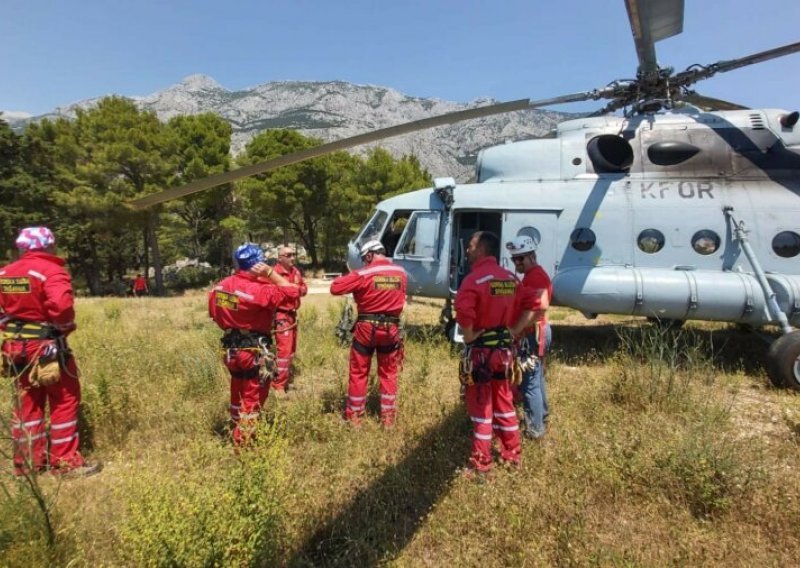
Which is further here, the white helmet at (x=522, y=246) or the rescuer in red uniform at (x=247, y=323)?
the white helmet at (x=522, y=246)

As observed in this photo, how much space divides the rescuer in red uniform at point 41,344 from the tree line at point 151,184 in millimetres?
14130

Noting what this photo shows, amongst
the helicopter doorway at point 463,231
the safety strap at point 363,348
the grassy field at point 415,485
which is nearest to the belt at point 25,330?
the grassy field at point 415,485

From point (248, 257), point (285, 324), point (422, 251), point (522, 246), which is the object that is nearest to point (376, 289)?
point (248, 257)

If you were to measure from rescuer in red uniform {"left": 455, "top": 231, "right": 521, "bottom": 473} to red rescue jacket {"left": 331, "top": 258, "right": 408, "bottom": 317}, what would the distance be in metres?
1.19

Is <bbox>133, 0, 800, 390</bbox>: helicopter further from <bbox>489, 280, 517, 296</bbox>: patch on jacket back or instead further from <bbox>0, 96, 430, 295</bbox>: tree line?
<bbox>0, 96, 430, 295</bbox>: tree line

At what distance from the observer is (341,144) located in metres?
5.87

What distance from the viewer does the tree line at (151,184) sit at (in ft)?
72.7

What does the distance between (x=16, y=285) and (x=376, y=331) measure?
3.27 metres

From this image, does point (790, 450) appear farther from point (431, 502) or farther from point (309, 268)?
point (309, 268)

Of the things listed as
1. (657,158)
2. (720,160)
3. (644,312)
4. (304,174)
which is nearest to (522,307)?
(644,312)

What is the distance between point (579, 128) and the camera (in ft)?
25.3

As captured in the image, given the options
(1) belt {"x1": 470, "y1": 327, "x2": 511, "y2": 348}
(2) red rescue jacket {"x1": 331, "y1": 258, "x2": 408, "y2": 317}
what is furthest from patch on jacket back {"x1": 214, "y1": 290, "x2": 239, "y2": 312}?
(1) belt {"x1": 470, "y1": 327, "x2": 511, "y2": 348}

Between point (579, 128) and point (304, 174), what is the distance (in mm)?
27183

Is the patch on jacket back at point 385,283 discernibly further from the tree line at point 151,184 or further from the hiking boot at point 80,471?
the tree line at point 151,184
